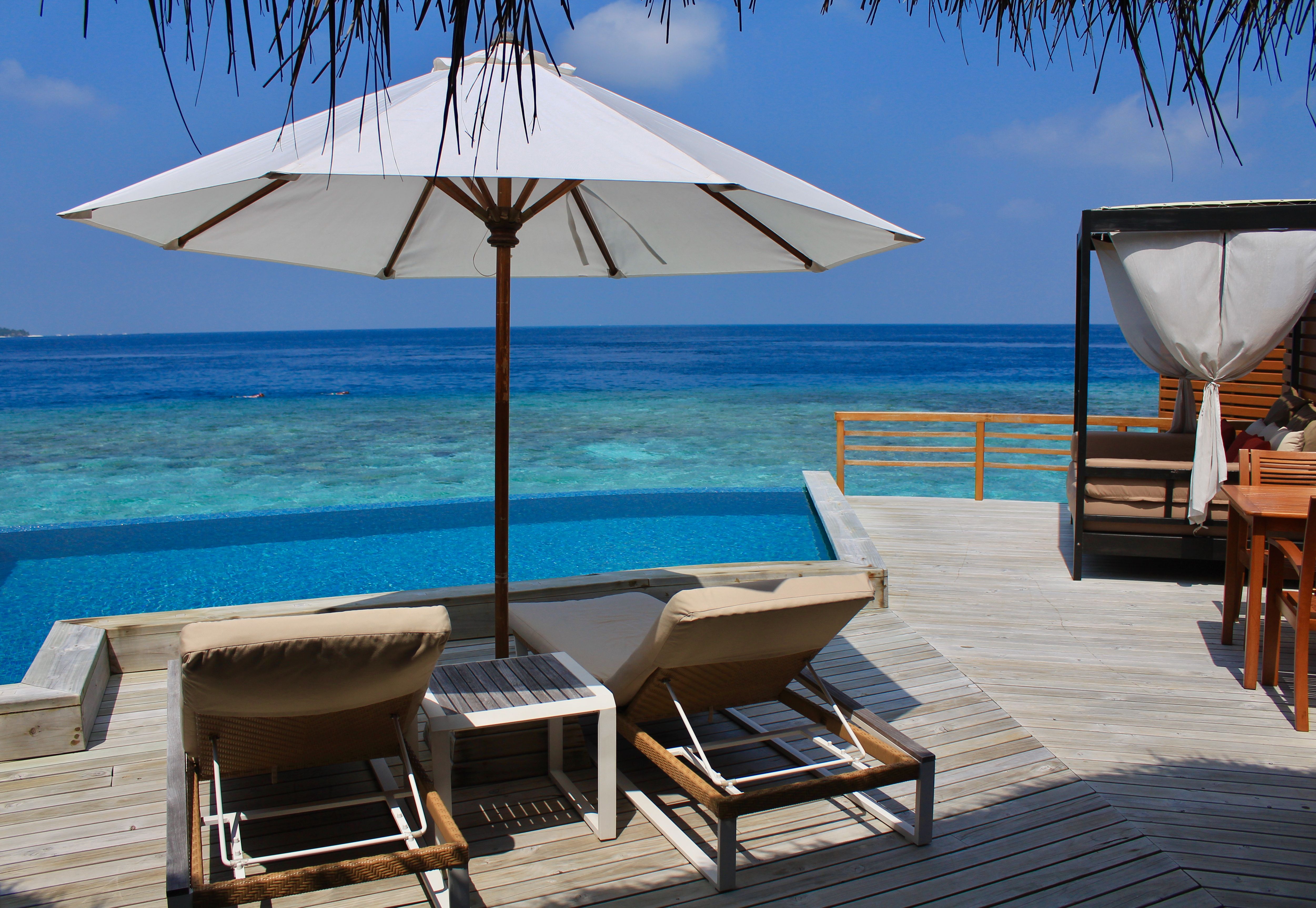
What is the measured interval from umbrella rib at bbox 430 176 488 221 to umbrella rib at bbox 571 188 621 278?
2.73 ft

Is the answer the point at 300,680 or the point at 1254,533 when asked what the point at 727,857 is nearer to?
the point at 300,680

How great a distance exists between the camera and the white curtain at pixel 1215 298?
448 centimetres

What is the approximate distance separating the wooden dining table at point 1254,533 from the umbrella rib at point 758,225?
1915mm

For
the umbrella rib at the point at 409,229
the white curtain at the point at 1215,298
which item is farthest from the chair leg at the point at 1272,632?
the umbrella rib at the point at 409,229

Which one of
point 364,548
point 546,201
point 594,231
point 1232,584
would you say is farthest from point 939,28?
point 364,548

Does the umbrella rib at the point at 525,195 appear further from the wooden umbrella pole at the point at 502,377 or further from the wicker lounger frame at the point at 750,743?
the wicker lounger frame at the point at 750,743

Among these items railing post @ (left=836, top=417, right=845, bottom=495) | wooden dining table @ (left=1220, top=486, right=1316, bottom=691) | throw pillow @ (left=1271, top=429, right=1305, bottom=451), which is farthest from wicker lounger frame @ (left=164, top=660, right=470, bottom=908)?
railing post @ (left=836, top=417, right=845, bottom=495)

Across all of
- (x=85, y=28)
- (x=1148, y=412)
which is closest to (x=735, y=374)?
(x=1148, y=412)

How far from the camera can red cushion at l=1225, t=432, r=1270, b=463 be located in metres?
5.13

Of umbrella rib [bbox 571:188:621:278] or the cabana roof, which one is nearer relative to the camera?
umbrella rib [bbox 571:188:621:278]

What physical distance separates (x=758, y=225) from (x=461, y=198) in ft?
3.81

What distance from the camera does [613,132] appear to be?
2133 millimetres

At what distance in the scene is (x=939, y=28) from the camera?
1773 millimetres

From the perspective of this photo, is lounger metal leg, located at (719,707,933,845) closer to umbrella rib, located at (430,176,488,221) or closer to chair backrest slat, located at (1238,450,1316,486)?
umbrella rib, located at (430,176,488,221)
